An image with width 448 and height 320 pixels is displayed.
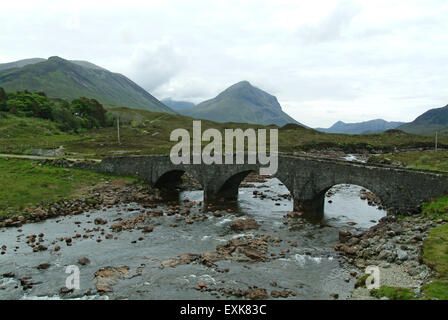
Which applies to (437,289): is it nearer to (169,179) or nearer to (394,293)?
(394,293)

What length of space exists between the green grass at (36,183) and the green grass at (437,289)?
117ft

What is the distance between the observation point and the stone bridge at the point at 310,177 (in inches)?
1099

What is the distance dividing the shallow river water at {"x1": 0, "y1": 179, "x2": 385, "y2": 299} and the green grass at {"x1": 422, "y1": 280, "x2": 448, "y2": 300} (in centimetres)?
395

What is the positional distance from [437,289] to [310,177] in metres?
19.2

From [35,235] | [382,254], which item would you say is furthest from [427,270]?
[35,235]

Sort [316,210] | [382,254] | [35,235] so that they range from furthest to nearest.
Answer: [316,210]
[35,235]
[382,254]

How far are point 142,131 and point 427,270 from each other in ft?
338

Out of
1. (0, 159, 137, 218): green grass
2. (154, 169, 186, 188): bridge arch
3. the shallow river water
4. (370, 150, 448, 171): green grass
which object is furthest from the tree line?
(370, 150, 448, 171): green grass

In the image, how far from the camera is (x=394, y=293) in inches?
647

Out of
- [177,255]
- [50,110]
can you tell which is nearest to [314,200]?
[177,255]

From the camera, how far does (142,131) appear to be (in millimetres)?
112625
